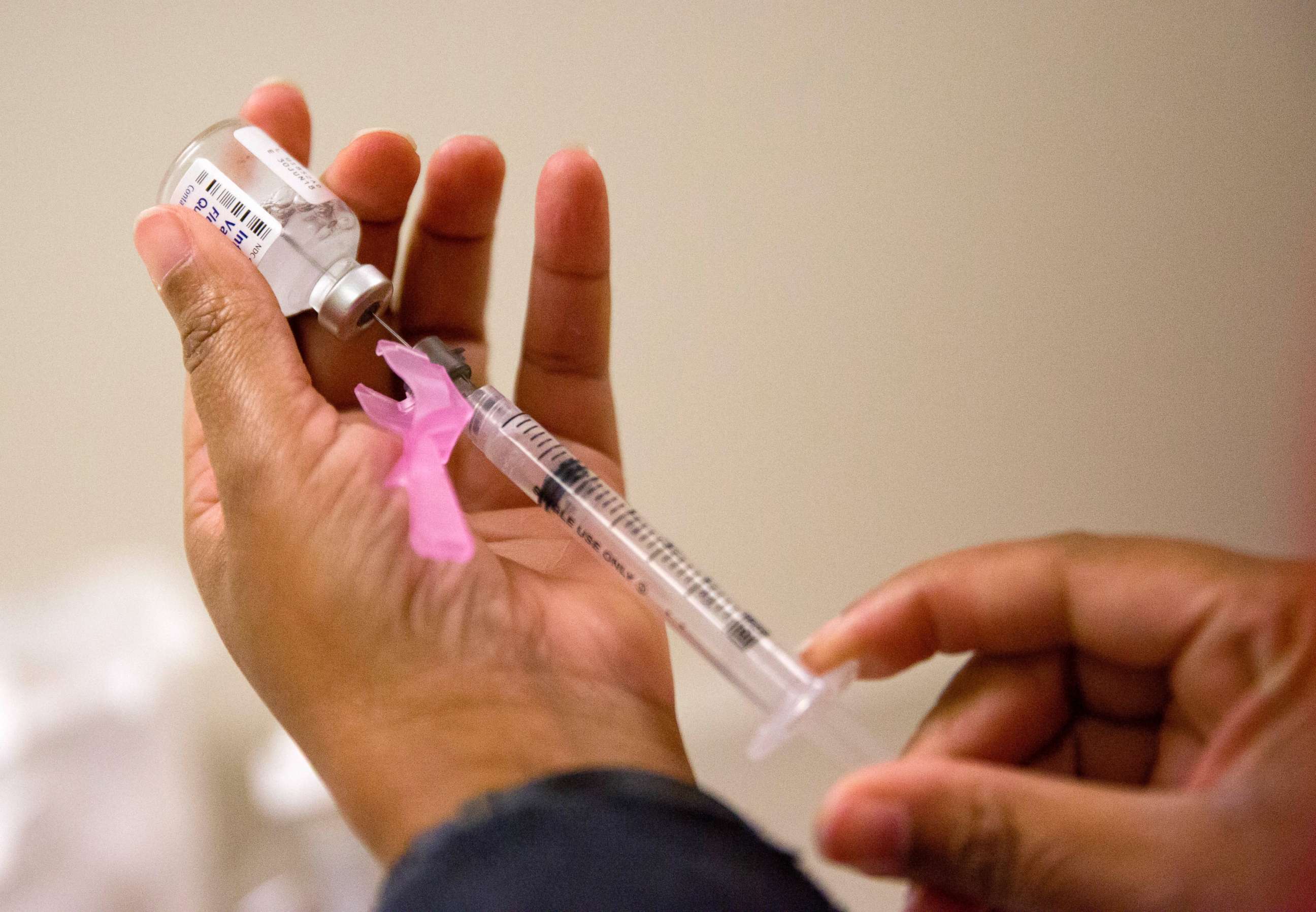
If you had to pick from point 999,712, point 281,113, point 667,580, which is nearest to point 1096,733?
point 999,712

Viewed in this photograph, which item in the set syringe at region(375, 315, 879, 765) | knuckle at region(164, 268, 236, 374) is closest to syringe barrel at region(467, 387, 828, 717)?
syringe at region(375, 315, 879, 765)

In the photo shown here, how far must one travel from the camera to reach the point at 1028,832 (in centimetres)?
61

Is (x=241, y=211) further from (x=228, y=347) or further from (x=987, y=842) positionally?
(x=987, y=842)

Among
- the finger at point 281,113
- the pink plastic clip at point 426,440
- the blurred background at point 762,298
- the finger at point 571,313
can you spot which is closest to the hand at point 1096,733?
the pink plastic clip at point 426,440

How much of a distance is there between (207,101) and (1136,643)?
1.41m

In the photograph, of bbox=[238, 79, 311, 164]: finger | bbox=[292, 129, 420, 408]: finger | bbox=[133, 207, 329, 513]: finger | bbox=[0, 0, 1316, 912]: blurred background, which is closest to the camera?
bbox=[133, 207, 329, 513]: finger

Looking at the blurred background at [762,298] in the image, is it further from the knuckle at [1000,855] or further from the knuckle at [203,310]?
the knuckle at [1000,855]

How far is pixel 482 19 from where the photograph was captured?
1.47 meters

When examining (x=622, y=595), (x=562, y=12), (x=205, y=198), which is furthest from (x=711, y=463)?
(x=205, y=198)

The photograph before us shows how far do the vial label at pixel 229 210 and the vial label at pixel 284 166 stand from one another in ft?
0.13

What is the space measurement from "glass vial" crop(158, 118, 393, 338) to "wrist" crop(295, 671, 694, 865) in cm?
38

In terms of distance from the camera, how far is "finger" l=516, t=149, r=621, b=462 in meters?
1.10

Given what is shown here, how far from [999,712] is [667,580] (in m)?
0.28

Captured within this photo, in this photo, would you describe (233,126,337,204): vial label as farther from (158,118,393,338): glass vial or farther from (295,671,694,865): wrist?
(295,671,694,865): wrist
